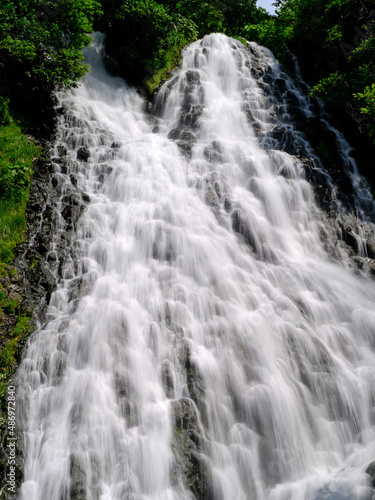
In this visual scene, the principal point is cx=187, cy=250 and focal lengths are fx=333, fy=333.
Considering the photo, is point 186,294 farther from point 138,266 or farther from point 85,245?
point 85,245

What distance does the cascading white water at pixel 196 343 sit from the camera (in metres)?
5.32

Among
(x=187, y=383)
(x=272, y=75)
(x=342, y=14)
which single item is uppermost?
(x=342, y=14)

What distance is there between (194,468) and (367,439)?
310 centimetres

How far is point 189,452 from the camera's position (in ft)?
18.1

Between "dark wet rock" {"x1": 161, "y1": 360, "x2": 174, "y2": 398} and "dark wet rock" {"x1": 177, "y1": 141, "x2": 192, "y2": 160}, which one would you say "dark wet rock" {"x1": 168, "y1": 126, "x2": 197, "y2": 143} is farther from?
"dark wet rock" {"x1": 161, "y1": 360, "x2": 174, "y2": 398}

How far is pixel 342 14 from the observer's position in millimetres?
17500

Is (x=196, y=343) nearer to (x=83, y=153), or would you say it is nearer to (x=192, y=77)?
(x=83, y=153)

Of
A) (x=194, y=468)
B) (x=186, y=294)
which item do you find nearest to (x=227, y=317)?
(x=186, y=294)

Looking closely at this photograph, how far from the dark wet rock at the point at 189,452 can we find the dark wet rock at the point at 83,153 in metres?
8.31

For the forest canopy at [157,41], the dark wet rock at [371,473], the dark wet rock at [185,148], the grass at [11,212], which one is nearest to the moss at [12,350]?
the grass at [11,212]

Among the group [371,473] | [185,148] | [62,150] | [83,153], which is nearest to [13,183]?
[62,150]

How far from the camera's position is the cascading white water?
210 inches

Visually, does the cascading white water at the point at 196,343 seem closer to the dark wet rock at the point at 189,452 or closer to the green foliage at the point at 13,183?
the dark wet rock at the point at 189,452

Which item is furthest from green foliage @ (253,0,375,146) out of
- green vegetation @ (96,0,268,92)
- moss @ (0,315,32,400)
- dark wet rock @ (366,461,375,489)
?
moss @ (0,315,32,400)
